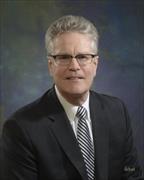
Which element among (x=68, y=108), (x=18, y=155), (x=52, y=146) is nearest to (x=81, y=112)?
(x=68, y=108)

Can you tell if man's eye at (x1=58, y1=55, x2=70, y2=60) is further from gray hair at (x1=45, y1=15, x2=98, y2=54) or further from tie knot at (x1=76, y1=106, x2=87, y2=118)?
tie knot at (x1=76, y1=106, x2=87, y2=118)

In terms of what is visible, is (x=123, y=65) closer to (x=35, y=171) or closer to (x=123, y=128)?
(x=123, y=128)

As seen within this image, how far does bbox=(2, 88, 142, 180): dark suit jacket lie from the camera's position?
158cm

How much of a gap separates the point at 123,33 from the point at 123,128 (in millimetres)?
547

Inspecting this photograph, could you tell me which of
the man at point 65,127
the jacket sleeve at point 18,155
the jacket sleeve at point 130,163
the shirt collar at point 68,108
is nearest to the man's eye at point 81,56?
the man at point 65,127

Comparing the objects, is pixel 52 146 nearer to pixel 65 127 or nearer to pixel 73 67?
pixel 65 127

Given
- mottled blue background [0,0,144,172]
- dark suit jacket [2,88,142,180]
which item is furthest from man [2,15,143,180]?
mottled blue background [0,0,144,172]

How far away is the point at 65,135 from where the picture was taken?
1656mm

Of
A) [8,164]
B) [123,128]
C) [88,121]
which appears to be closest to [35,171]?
[8,164]

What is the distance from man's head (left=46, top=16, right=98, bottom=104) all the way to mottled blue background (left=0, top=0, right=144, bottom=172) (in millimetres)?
372

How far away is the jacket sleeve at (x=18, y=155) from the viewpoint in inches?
61.9

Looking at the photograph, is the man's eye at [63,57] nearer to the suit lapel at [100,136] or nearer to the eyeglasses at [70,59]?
the eyeglasses at [70,59]

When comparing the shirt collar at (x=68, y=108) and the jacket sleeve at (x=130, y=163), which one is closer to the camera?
the shirt collar at (x=68, y=108)

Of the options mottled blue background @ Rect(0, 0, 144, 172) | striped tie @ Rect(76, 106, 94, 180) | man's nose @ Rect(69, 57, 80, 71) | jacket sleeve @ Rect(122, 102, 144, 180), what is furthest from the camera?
mottled blue background @ Rect(0, 0, 144, 172)
